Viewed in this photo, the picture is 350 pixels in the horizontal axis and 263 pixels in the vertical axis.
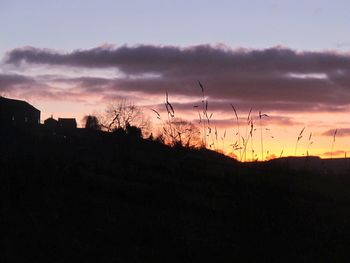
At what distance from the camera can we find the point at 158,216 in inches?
258

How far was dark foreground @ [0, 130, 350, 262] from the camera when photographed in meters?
5.49

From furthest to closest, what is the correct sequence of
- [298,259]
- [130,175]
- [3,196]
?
[130,175], [3,196], [298,259]

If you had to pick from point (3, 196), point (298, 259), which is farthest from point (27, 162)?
point (298, 259)

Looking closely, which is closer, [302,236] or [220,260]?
[220,260]

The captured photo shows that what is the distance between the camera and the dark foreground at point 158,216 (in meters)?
5.49

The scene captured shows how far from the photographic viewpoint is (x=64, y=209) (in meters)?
6.19

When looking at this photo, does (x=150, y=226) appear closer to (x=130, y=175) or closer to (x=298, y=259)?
(x=298, y=259)

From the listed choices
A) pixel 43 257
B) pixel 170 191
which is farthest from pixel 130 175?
pixel 43 257

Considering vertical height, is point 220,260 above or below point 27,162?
below

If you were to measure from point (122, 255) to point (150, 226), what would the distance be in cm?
76

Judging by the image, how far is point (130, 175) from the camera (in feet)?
27.6

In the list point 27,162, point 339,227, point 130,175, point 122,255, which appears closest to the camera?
point 122,255

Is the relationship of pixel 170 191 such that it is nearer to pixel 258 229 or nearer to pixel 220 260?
pixel 258 229

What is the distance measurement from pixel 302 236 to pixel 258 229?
0.49m
